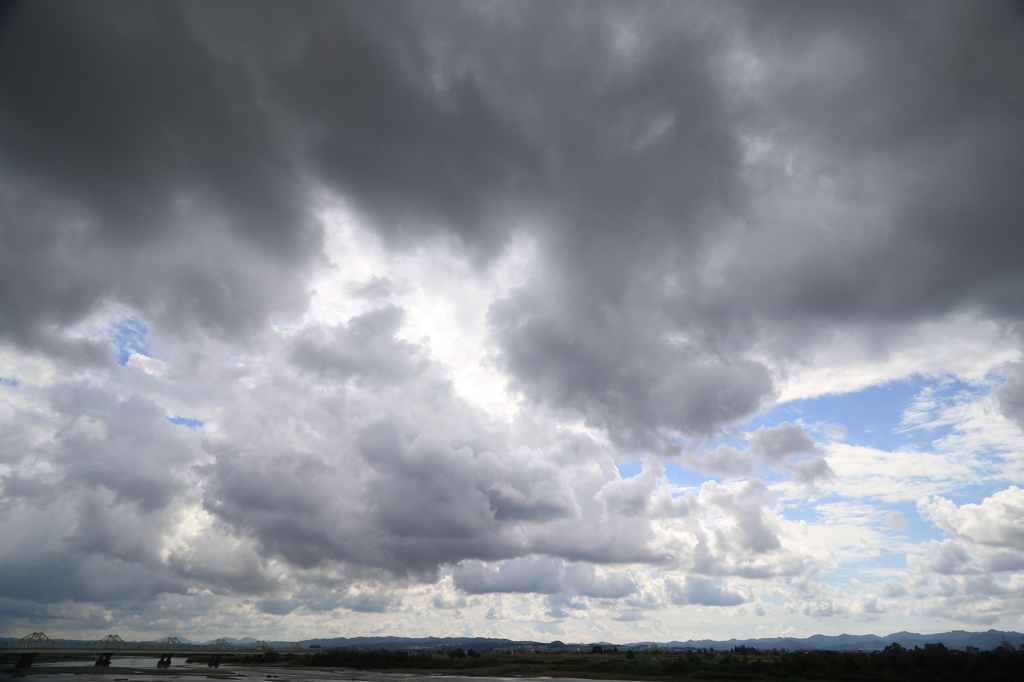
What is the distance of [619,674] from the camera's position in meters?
136

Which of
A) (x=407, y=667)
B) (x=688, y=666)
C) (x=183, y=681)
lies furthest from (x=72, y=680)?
(x=688, y=666)

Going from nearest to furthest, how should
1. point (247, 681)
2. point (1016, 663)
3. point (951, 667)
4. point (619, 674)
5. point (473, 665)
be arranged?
point (1016, 663) < point (951, 667) < point (247, 681) < point (619, 674) < point (473, 665)

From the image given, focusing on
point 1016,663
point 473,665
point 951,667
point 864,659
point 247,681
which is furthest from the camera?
point 473,665

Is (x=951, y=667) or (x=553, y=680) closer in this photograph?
(x=951, y=667)

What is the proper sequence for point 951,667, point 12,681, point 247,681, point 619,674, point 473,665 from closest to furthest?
point 951,667
point 12,681
point 247,681
point 619,674
point 473,665

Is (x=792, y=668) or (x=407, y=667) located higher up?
(x=792, y=668)

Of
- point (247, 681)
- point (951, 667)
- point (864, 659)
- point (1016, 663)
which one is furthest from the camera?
point (864, 659)

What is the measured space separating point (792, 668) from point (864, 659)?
48.9ft

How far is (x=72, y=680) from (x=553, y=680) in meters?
98.0

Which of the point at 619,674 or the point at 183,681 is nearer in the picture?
the point at 183,681

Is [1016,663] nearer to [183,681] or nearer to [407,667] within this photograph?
[183,681]

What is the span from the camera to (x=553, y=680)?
11806 centimetres

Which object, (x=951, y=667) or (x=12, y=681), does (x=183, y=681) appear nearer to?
(x=12, y=681)

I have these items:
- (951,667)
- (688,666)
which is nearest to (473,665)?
(688,666)
